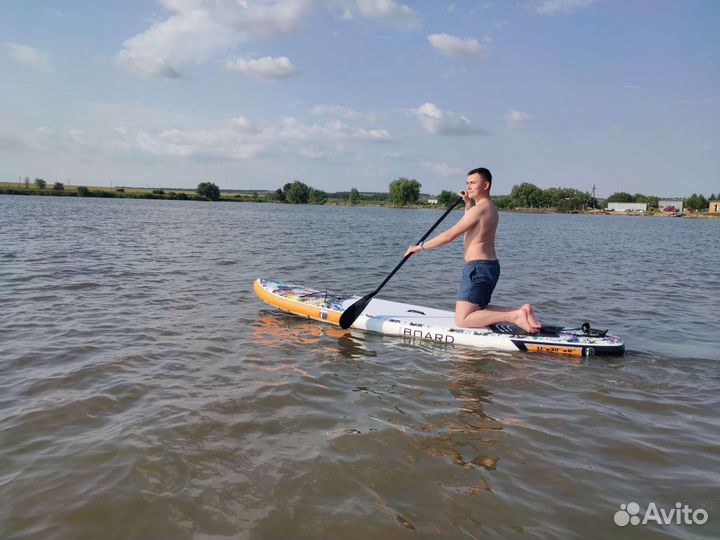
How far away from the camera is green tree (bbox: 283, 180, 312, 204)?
15250cm

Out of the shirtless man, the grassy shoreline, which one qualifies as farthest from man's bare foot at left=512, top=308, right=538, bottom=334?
the grassy shoreline

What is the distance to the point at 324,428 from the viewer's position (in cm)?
473

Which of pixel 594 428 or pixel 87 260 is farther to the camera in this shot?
pixel 87 260

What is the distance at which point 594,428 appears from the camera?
15.9 feet

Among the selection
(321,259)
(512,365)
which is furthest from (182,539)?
(321,259)

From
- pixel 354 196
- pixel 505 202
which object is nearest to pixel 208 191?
pixel 354 196

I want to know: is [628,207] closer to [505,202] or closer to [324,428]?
[505,202]

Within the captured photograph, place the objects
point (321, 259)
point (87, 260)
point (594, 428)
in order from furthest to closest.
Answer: point (321, 259)
point (87, 260)
point (594, 428)

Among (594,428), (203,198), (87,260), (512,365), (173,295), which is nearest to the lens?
Result: (594,428)

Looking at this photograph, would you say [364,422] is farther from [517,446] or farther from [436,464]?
[517,446]

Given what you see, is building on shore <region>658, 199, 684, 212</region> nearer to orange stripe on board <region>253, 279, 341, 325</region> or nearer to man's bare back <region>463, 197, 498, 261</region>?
man's bare back <region>463, 197, 498, 261</region>

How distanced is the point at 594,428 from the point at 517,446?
1.01 meters

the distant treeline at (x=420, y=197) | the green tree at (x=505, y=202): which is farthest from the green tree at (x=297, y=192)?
the green tree at (x=505, y=202)

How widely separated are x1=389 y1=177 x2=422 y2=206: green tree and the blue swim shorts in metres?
140
